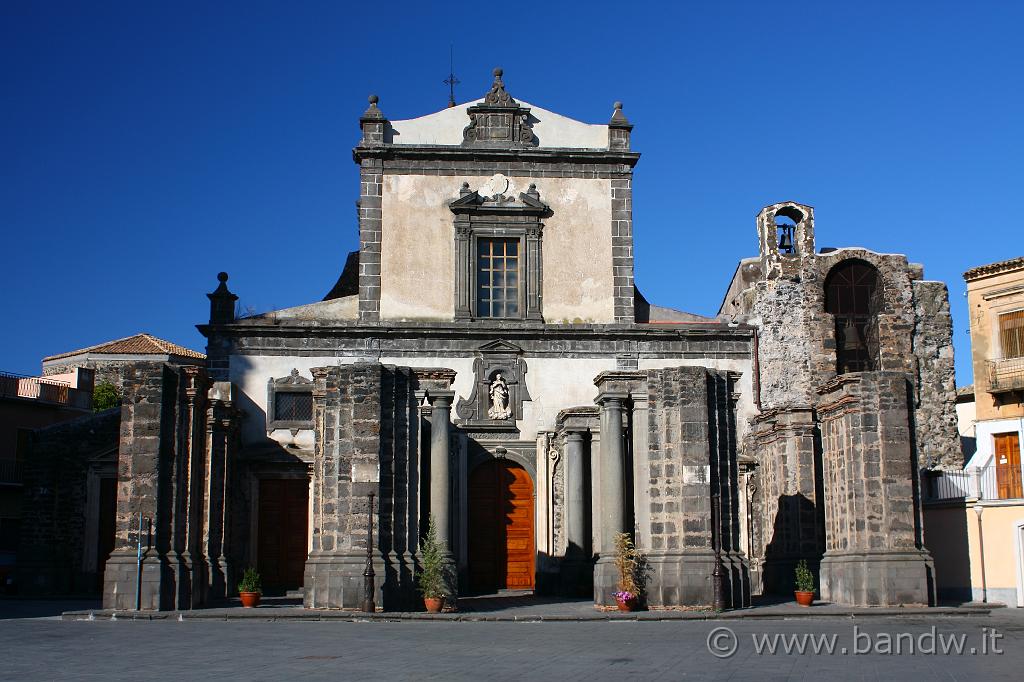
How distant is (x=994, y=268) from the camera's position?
32.9 metres

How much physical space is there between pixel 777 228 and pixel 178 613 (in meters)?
23.5

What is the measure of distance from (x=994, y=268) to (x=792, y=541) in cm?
1109

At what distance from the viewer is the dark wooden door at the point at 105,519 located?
31438 mm

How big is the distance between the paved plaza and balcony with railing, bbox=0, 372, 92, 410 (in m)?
24.3

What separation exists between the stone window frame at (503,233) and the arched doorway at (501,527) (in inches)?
181

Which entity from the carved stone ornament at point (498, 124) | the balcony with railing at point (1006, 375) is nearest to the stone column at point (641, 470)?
the carved stone ornament at point (498, 124)

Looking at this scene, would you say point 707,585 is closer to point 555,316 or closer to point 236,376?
point 555,316

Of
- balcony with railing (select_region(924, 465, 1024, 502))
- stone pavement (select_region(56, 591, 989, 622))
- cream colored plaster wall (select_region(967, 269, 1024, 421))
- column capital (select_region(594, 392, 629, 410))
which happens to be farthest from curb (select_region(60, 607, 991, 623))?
cream colored plaster wall (select_region(967, 269, 1024, 421))

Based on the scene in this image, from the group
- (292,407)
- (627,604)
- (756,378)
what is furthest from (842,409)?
(292,407)

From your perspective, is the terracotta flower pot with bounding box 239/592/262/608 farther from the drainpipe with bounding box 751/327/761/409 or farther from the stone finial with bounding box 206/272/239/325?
the drainpipe with bounding box 751/327/761/409

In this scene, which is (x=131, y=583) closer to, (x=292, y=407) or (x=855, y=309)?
(x=292, y=407)

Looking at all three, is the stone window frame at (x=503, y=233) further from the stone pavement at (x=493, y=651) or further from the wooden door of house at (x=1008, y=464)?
the stone pavement at (x=493, y=651)

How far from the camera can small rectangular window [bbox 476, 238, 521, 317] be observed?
111ft

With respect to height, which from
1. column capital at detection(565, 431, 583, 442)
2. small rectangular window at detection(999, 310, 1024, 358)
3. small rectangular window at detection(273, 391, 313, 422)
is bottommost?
column capital at detection(565, 431, 583, 442)
